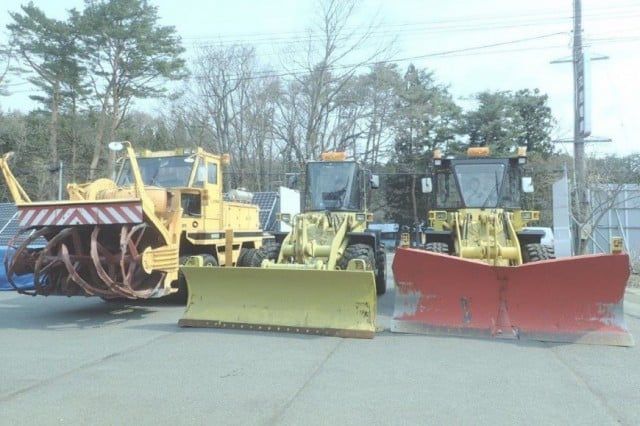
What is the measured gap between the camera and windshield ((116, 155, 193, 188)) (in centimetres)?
1195

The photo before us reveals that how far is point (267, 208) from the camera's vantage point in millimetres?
20141

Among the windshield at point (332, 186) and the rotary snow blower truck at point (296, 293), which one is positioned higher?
the windshield at point (332, 186)

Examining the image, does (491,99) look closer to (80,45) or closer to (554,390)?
(80,45)

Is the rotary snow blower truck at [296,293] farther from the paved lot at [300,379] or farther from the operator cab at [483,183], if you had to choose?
the operator cab at [483,183]

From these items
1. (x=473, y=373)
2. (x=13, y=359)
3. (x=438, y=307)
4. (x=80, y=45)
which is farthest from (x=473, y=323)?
(x=80, y=45)

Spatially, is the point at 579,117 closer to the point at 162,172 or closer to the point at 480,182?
the point at 480,182

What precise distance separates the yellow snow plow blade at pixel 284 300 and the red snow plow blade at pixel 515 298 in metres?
0.69

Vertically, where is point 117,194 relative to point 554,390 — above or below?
above

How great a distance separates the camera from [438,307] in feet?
28.7

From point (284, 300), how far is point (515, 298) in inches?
132

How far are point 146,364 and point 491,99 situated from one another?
36988 millimetres

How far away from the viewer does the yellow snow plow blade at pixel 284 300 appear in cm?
853

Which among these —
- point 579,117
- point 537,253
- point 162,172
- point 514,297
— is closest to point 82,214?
point 162,172

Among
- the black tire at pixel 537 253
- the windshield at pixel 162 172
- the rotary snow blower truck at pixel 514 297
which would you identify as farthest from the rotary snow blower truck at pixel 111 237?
the black tire at pixel 537 253
